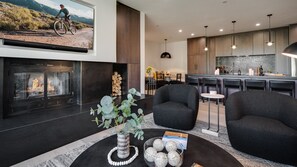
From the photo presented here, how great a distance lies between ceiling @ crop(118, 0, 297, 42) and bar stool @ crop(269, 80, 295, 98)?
212 cm

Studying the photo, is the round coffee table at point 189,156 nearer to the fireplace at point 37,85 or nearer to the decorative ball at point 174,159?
the decorative ball at point 174,159

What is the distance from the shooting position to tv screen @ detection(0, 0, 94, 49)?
2070 millimetres

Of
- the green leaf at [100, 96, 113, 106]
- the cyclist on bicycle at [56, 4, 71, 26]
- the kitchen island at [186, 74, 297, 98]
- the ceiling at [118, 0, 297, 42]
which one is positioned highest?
the ceiling at [118, 0, 297, 42]

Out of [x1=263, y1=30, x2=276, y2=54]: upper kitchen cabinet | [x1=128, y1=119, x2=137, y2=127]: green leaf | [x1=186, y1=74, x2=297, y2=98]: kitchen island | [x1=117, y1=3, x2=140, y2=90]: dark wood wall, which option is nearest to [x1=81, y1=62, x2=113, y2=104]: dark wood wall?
[x1=117, y1=3, x2=140, y2=90]: dark wood wall

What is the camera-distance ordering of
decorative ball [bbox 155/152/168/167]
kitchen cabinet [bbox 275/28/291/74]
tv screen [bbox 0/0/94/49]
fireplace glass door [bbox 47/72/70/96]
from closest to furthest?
decorative ball [bbox 155/152/168/167]
tv screen [bbox 0/0/94/49]
fireplace glass door [bbox 47/72/70/96]
kitchen cabinet [bbox 275/28/291/74]

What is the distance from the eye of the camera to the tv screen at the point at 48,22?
207 centimetres

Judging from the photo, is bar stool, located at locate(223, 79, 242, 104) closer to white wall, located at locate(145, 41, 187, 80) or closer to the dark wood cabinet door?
the dark wood cabinet door

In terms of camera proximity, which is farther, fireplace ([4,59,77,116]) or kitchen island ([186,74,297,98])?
kitchen island ([186,74,297,98])

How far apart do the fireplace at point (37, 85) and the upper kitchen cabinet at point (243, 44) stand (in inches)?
283

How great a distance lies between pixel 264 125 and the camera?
175 centimetres

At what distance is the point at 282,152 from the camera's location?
1615mm

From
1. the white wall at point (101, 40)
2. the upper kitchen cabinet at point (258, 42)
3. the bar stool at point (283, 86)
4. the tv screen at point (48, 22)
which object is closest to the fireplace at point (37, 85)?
the white wall at point (101, 40)

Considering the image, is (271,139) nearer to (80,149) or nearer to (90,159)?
(90,159)

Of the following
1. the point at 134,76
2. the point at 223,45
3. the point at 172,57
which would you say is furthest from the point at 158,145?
the point at 172,57
